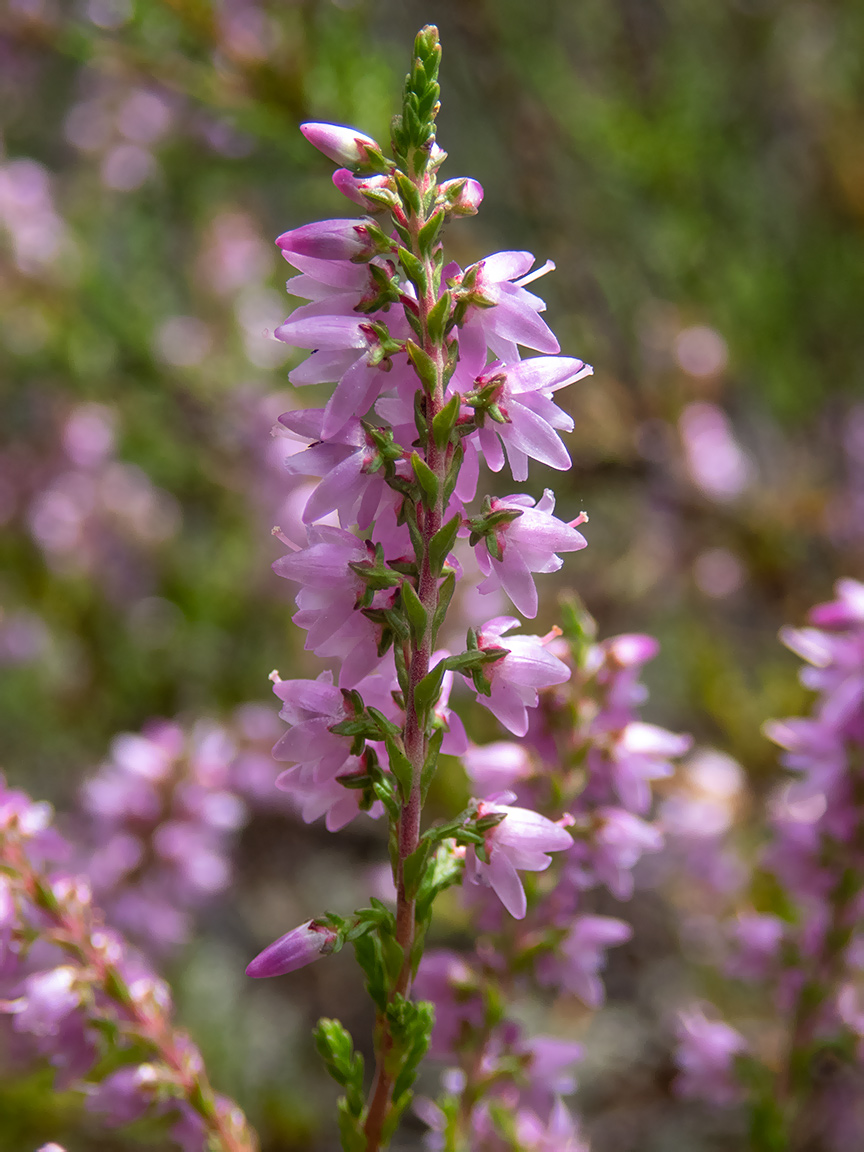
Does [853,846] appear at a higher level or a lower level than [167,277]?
lower

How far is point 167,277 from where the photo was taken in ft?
11.0

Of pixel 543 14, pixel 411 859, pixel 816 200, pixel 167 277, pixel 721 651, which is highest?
pixel 543 14

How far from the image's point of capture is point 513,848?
60 centimetres

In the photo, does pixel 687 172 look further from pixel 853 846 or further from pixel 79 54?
pixel 853 846

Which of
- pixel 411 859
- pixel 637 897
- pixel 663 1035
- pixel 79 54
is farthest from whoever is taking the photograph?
pixel 637 897

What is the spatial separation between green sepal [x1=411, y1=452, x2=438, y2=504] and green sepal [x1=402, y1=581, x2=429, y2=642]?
0.16ft

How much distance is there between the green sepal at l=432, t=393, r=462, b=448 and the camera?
1.70 ft

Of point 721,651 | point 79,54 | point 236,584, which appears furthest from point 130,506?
point 721,651

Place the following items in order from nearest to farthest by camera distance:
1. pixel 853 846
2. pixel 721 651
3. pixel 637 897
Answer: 1. pixel 853 846
2. pixel 721 651
3. pixel 637 897

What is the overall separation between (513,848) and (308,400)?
1.90 metres

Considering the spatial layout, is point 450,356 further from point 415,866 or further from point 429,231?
point 415,866

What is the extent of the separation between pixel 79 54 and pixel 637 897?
2348 mm

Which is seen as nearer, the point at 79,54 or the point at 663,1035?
the point at 79,54

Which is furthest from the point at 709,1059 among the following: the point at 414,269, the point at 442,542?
the point at 414,269
